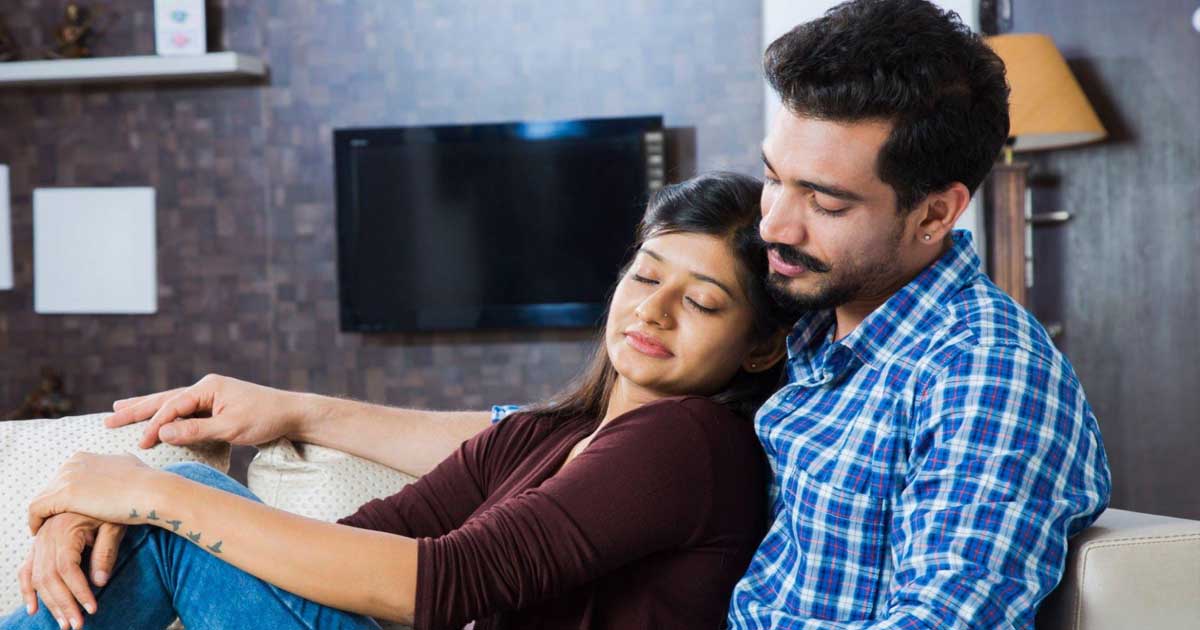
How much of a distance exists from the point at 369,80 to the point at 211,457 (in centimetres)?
269

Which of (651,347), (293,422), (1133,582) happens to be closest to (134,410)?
(293,422)

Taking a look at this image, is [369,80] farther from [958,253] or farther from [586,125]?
[958,253]

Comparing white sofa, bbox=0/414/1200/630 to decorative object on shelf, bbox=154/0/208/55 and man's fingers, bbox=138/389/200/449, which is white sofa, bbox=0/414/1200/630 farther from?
decorative object on shelf, bbox=154/0/208/55

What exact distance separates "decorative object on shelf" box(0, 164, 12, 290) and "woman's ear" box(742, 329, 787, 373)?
12.2ft

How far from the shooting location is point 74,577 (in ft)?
3.97

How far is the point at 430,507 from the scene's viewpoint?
4.94 ft

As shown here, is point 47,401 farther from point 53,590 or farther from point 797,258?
point 797,258

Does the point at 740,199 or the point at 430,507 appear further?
the point at 430,507

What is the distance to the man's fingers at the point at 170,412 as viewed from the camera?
5.31 feet

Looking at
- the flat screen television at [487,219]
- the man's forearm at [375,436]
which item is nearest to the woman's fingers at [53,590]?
the man's forearm at [375,436]

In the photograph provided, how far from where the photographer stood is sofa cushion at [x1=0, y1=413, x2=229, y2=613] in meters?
1.59

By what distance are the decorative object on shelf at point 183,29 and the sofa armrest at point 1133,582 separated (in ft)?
12.2

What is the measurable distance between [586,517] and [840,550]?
25cm

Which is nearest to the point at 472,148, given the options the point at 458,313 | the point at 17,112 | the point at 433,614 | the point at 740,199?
the point at 458,313
